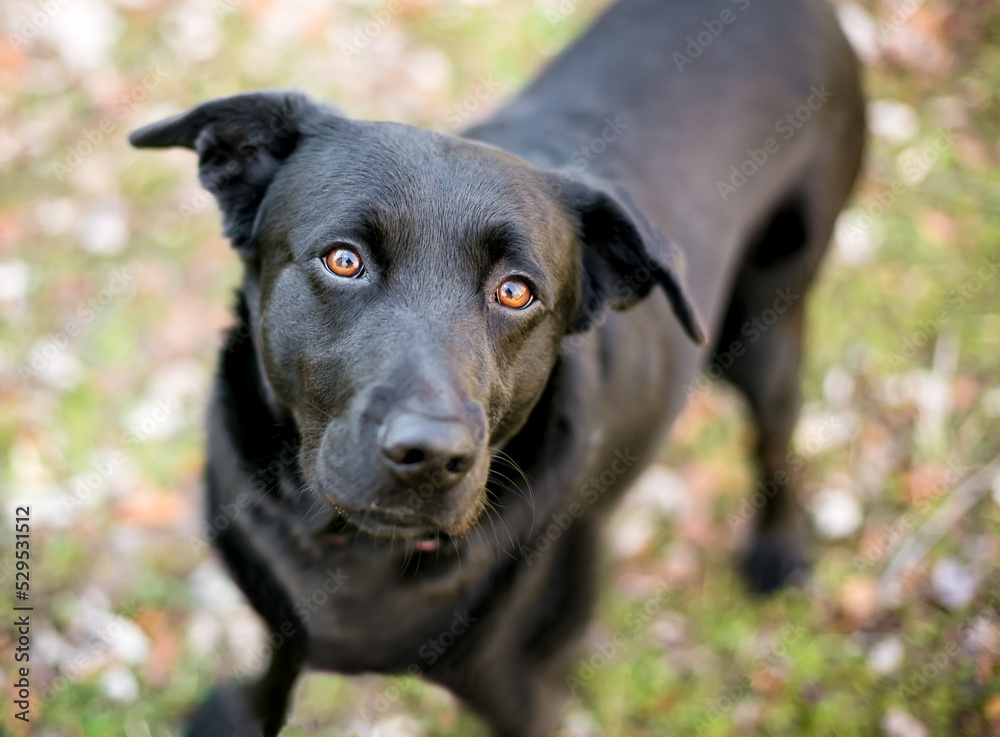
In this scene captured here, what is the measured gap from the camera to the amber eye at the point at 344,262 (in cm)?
181

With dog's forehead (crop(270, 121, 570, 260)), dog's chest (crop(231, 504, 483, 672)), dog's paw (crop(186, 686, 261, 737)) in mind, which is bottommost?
dog's paw (crop(186, 686, 261, 737))

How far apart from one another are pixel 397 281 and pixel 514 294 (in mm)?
289

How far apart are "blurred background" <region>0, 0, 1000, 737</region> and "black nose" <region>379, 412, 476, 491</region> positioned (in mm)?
1383

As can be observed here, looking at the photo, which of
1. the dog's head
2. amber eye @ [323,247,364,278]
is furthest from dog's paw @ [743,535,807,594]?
amber eye @ [323,247,364,278]

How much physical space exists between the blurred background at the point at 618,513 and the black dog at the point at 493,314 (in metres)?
0.51

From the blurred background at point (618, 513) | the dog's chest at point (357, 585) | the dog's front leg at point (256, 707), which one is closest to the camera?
the dog's chest at point (357, 585)

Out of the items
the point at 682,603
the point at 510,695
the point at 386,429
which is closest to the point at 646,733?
the point at 682,603

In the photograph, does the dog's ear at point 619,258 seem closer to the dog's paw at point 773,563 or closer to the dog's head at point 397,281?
the dog's head at point 397,281

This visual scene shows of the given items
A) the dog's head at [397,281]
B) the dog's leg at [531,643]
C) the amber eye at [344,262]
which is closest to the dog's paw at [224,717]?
the dog's leg at [531,643]

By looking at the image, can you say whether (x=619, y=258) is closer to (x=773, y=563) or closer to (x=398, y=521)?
(x=398, y=521)

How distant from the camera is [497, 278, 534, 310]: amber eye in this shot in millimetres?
1890

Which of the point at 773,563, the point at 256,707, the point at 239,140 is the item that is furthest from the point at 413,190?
the point at 773,563

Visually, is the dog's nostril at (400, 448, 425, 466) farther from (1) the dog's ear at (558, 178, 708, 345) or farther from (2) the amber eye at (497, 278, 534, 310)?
(1) the dog's ear at (558, 178, 708, 345)

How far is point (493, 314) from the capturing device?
187 centimetres
